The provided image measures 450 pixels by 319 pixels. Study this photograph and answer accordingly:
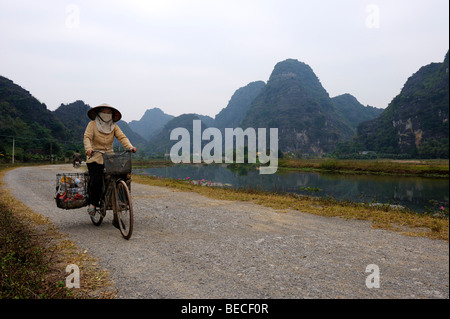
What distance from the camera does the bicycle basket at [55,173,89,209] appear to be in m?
5.07

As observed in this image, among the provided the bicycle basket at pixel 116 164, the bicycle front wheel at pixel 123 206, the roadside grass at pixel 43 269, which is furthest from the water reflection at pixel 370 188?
the roadside grass at pixel 43 269

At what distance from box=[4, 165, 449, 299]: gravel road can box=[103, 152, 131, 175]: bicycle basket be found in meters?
1.19

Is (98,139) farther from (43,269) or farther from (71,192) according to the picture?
(43,269)

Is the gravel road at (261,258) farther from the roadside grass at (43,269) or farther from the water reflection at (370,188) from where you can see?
the water reflection at (370,188)

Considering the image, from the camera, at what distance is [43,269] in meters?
2.87

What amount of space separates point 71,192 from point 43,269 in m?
2.56

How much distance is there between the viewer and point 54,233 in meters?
4.73

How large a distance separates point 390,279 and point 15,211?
26.7ft

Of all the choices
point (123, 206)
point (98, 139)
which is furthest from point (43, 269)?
point (98, 139)

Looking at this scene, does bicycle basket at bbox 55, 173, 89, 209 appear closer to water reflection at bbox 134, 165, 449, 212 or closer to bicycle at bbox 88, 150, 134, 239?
bicycle at bbox 88, 150, 134, 239

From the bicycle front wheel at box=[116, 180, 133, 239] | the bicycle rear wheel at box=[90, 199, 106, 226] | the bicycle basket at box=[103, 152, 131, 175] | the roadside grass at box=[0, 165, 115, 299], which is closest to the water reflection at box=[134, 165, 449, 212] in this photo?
the bicycle front wheel at box=[116, 180, 133, 239]
